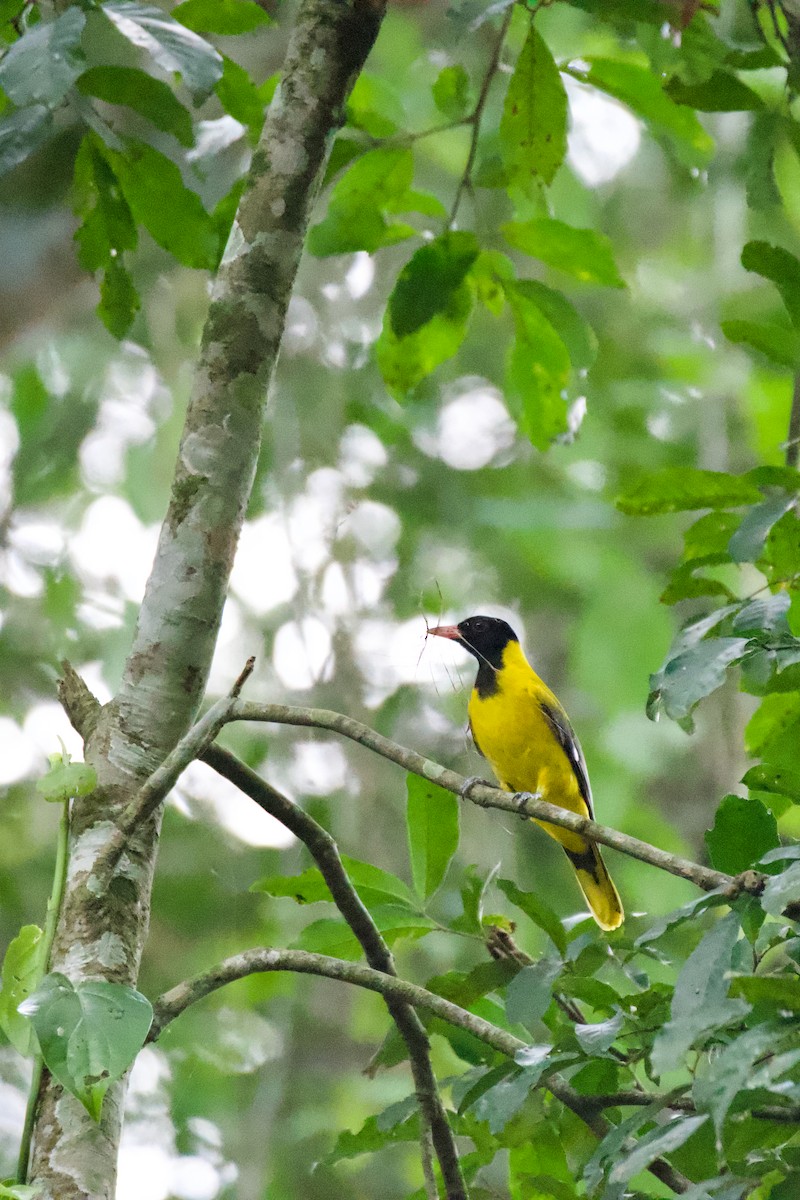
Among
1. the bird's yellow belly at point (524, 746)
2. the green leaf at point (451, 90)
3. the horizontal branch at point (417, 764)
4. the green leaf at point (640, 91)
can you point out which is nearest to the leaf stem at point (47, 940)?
the horizontal branch at point (417, 764)

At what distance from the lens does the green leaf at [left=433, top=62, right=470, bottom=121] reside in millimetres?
2797

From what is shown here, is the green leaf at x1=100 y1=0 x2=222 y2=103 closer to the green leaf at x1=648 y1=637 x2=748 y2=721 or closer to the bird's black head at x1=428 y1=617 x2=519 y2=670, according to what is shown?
the green leaf at x1=648 y1=637 x2=748 y2=721

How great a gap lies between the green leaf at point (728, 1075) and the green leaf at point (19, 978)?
0.97 m

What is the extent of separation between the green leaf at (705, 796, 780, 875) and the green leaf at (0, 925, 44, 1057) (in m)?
0.99

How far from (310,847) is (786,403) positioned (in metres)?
3.27

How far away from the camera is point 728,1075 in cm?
128

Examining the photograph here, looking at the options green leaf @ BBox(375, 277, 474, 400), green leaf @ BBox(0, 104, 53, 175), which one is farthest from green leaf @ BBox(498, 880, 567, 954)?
green leaf @ BBox(0, 104, 53, 175)

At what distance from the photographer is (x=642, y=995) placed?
1868 mm

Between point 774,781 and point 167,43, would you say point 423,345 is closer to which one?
point 167,43

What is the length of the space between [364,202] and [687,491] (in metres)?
1.12

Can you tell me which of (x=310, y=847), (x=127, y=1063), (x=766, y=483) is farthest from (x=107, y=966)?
(x=766, y=483)

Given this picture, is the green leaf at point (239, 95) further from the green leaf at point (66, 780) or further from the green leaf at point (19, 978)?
the green leaf at point (19, 978)

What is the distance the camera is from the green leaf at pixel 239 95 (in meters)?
2.60

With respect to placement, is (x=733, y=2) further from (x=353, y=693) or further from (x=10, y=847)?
(x=10, y=847)
